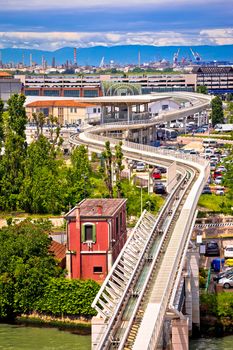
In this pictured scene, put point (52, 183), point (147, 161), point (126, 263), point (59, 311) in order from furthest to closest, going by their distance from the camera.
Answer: point (147, 161), point (52, 183), point (59, 311), point (126, 263)

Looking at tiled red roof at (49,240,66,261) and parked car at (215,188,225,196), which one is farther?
parked car at (215,188,225,196)

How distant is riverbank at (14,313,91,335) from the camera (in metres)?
15.6

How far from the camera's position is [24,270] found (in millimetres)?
16172

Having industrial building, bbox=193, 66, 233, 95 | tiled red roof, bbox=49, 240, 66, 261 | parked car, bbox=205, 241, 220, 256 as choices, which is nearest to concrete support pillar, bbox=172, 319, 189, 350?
tiled red roof, bbox=49, 240, 66, 261

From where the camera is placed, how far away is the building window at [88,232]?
16656 millimetres

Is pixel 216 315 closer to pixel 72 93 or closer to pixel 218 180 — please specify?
pixel 218 180

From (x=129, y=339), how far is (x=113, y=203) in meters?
8.16

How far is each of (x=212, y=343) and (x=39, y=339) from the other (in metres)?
3.04

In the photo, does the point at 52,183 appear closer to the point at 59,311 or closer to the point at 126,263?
the point at 59,311


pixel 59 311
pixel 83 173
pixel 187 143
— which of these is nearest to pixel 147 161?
pixel 83 173

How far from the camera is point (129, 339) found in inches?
414

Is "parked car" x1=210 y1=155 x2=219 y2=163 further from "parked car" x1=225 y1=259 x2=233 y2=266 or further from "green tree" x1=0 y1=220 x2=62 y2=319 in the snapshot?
"green tree" x1=0 y1=220 x2=62 y2=319

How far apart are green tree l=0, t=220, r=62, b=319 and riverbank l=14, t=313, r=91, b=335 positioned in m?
0.17

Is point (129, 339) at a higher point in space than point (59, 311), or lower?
higher
